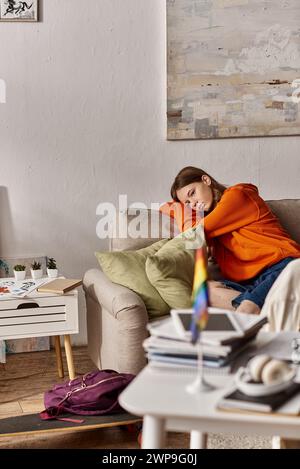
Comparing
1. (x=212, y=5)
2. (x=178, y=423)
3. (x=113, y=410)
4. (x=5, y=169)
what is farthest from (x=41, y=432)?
(x=212, y=5)

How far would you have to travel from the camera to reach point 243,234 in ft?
11.8

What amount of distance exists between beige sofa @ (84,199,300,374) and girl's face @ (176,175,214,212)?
0.53ft

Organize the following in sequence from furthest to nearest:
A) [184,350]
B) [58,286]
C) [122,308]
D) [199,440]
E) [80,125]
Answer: [80,125] < [58,286] < [122,308] < [199,440] < [184,350]

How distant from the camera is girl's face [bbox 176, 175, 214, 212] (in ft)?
11.9

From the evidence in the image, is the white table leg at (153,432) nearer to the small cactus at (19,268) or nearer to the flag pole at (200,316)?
the flag pole at (200,316)


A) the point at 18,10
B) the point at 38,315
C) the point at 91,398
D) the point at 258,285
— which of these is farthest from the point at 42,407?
the point at 18,10

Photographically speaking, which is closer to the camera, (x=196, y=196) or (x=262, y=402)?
(x=262, y=402)

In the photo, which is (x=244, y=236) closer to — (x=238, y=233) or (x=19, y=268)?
(x=238, y=233)

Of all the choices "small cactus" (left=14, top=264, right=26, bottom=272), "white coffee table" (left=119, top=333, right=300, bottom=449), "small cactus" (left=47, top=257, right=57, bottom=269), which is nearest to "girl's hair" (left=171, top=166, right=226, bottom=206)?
"small cactus" (left=47, top=257, right=57, bottom=269)

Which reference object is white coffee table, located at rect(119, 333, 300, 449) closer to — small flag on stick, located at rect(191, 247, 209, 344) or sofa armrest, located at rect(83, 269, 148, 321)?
small flag on stick, located at rect(191, 247, 209, 344)

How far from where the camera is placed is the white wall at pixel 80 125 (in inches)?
159

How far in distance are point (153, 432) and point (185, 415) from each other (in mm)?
111

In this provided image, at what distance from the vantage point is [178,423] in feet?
5.66

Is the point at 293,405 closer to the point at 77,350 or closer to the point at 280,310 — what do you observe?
the point at 280,310
